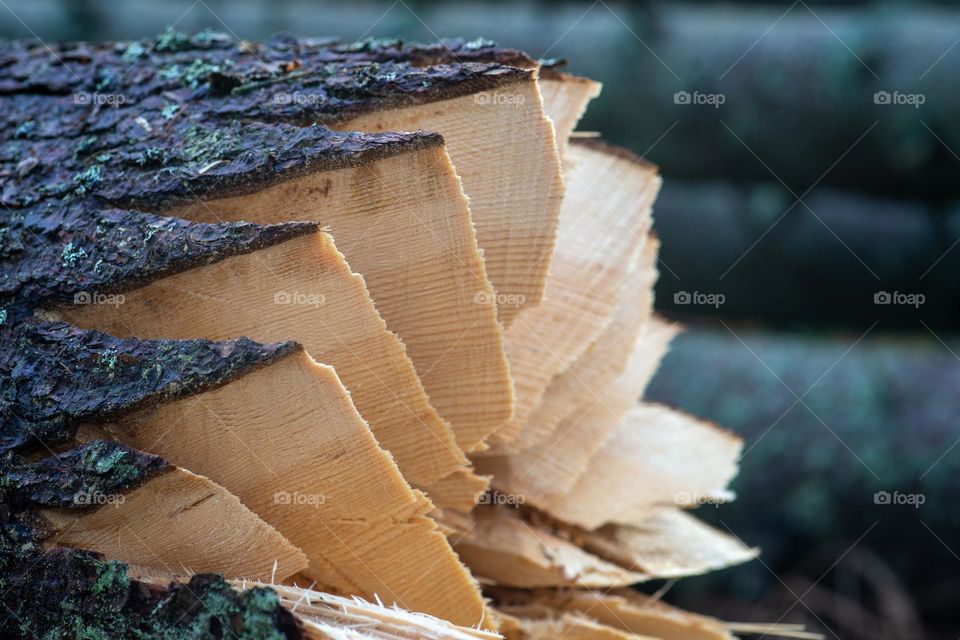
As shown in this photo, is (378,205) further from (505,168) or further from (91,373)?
(91,373)

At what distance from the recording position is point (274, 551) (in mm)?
756

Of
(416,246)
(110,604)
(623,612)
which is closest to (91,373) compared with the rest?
(110,604)

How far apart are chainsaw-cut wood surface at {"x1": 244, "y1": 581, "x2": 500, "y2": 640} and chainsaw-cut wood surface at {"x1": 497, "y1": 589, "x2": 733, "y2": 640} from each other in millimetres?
355

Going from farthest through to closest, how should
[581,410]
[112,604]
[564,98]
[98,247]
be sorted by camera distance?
[581,410] → [564,98] → [98,247] → [112,604]

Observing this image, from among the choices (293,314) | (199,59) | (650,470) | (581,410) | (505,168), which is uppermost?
(199,59)

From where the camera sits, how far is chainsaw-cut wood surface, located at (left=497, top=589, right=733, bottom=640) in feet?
3.44

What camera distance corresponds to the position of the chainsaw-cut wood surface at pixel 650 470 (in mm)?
1112

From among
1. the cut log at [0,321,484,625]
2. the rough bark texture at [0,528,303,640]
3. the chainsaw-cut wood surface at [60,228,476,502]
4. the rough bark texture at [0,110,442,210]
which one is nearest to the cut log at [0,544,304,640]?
the rough bark texture at [0,528,303,640]

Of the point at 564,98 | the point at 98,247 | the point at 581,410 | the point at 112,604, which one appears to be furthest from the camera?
the point at 581,410

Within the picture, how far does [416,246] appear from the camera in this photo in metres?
0.81

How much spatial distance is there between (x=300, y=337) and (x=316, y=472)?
0.40ft

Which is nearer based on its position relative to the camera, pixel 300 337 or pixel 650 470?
pixel 300 337

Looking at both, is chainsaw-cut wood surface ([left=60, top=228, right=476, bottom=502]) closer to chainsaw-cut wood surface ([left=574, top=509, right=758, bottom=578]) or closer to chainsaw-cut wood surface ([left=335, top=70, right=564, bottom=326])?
chainsaw-cut wood surface ([left=335, top=70, right=564, bottom=326])

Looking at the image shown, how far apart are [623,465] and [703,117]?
1052 millimetres
